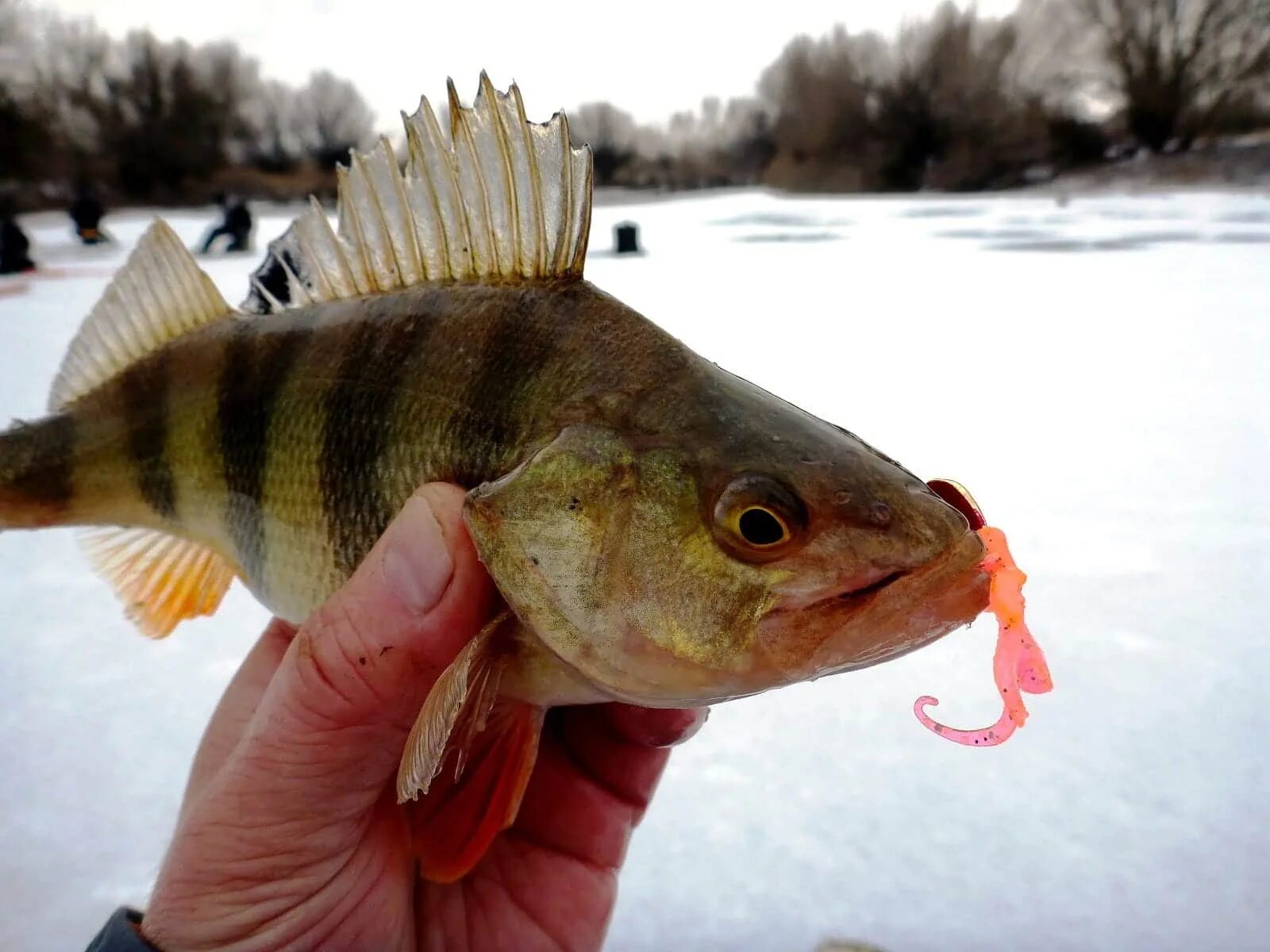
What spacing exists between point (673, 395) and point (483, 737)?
48 cm

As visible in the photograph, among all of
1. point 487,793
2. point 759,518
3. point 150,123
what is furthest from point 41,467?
point 150,123

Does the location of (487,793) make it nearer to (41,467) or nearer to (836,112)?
(41,467)

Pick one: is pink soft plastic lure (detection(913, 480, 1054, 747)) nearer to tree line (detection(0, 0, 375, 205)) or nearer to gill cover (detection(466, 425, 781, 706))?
gill cover (detection(466, 425, 781, 706))

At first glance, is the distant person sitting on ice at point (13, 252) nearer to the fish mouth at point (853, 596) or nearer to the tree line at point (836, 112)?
the tree line at point (836, 112)

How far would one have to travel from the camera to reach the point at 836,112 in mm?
17859

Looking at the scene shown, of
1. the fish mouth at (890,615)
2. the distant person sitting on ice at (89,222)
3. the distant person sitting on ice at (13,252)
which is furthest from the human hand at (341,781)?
the distant person sitting on ice at (89,222)

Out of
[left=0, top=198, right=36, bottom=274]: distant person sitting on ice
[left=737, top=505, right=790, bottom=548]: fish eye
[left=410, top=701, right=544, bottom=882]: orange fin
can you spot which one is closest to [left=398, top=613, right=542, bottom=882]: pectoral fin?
[left=410, top=701, right=544, bottom=882]: orange fin

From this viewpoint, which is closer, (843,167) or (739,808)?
(739,808)

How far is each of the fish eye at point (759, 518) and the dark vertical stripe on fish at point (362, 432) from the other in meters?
0.39

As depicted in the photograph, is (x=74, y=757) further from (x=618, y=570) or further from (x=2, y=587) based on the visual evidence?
(x=618, y=570)

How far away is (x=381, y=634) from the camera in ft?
2.68

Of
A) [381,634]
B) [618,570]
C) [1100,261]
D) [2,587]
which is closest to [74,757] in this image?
[2,587]

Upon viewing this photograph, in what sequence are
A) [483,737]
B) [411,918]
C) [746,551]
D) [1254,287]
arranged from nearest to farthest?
[746,551]
[483,737]
[411,918]
[1254,287]

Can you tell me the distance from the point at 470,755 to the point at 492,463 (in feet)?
1.31
